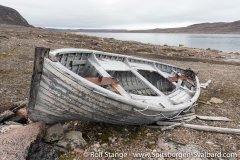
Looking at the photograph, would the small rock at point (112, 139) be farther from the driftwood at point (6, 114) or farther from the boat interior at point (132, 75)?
the driftwood at point (6, 114)

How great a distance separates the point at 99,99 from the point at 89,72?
135 inches

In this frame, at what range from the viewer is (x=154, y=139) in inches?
412

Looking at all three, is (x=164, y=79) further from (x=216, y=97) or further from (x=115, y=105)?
(x=115, y=105)

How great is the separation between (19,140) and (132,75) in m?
6.59

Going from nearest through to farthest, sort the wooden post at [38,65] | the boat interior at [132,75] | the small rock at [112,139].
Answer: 1. the wooden post at [38,65]
2. the small rock at [112,139]
3. the boat interior at [132,75]

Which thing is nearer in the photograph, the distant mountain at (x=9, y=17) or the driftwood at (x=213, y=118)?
the driftwood at (x=213, y=118)

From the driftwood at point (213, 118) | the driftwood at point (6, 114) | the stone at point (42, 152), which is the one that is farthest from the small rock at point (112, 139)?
the driftwood at point (213, 118)

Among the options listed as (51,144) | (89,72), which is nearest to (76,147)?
(51,144)

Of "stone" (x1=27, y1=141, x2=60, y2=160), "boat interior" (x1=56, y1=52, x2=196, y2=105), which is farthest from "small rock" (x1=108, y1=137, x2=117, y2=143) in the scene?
"stone" (x1=27, y1=141, x2=60, y2=160)

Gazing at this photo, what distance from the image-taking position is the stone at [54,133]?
9422 millimetres

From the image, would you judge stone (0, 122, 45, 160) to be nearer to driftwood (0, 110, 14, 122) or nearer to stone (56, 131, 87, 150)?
stone (56, 131, 87, 150)

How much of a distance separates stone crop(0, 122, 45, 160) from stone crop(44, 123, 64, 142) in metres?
0.20

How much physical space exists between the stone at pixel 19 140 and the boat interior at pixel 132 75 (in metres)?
2.27

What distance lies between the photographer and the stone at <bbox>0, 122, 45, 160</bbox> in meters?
8.20
